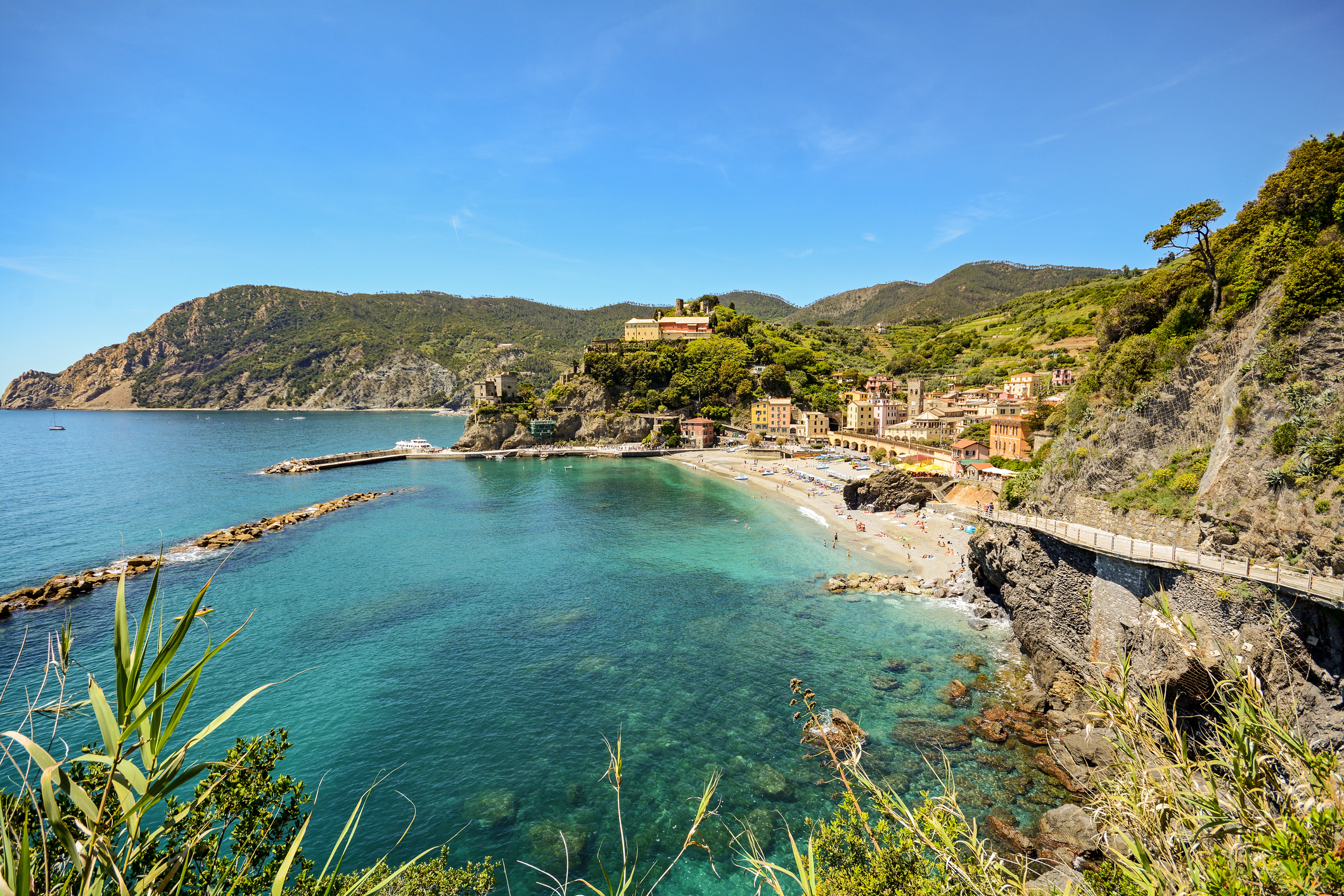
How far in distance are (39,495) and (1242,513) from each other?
83.2 metres

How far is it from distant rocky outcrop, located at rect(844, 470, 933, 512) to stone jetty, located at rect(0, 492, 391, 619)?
141ft

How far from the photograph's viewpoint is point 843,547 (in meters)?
37.8

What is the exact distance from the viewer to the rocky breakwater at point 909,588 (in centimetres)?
2804

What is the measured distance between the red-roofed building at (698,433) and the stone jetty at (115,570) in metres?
52.7

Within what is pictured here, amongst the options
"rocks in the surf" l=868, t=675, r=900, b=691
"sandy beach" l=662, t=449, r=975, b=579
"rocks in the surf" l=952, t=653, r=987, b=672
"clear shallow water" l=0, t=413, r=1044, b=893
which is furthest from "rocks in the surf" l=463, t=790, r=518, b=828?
"sandy beach" l=662, t=449, r=975, b=579

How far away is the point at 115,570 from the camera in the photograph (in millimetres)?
33406

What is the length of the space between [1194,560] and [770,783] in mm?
13204

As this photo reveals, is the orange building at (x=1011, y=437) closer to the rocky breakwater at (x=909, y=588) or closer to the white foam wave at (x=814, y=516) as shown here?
the white foam wave at (x=814, y=516)

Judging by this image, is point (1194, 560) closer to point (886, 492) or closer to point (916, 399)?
point (886, 492)

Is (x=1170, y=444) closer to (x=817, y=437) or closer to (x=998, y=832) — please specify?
(x=998, y=832)

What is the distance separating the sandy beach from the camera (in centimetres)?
3391

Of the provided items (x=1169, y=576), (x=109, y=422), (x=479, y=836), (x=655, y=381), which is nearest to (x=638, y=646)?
(x=479, y=836)

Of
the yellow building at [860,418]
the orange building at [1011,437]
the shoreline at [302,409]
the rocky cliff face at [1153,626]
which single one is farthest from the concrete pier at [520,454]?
the shoreline at [302,409]

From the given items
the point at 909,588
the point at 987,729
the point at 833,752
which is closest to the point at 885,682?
the point at 987,729
